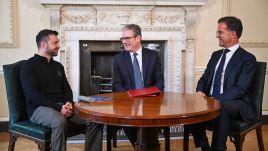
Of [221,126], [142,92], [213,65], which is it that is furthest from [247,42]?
[142,92]

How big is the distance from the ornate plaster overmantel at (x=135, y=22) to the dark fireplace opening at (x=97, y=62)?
122 millimetres

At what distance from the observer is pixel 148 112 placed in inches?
67.6

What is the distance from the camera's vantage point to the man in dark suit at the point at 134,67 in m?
2.73

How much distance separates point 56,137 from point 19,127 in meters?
0.32

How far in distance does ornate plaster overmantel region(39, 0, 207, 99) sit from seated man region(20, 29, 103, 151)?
1158mm

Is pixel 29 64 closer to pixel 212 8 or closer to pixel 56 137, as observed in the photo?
pixel 56 137

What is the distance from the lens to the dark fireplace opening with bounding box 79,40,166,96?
155 inches

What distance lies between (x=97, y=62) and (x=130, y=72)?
1476 mm

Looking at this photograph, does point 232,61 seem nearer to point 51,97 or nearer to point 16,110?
point 51,97

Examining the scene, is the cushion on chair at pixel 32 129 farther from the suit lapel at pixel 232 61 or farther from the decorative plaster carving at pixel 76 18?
the decorative plaster carving at pixel 76 18

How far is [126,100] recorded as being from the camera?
2.13 m

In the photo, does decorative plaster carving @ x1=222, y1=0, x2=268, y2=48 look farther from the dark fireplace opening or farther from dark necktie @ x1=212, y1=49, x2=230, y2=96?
dark necktie @ x1=212, y1=49, x2=230, y2=96

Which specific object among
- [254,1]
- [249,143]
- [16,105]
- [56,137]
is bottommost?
[249,143]

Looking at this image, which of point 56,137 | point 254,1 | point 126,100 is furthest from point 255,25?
point 56,137
